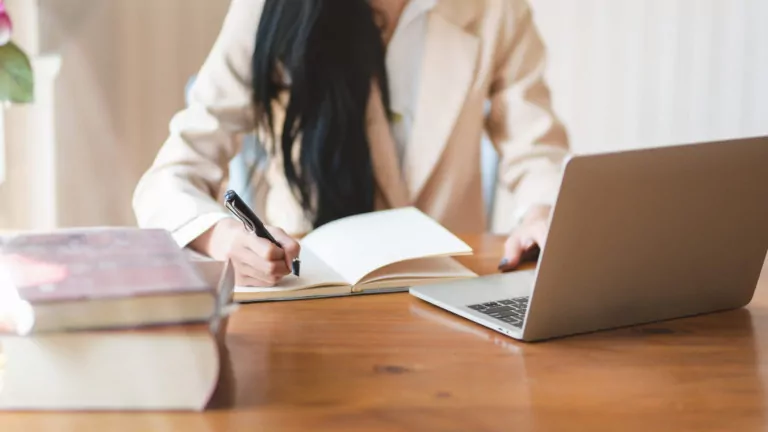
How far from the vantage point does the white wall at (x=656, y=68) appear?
85.3 inches

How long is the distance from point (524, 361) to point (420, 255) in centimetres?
28

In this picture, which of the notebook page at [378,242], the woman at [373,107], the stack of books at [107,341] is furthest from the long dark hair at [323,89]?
the stack of books at [107,341]

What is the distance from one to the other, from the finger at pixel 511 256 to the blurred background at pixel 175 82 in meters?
1.23

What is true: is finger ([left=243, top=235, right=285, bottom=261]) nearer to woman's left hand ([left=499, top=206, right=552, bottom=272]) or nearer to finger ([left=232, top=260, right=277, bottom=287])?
finger ([left=232, top=260, right=277, bottom=287])

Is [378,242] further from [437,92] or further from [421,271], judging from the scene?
[437,92]

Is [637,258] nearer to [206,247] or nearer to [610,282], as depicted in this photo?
[610,282]

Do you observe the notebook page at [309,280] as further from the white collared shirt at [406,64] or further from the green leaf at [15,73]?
the white collared shirt at [406,64]

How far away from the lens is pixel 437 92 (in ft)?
5.06

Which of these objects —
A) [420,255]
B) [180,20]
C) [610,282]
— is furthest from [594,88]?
[610,282]


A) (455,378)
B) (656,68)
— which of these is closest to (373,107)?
(455,378)

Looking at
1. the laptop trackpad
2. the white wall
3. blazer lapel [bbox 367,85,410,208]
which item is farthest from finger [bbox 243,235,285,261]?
the white wall

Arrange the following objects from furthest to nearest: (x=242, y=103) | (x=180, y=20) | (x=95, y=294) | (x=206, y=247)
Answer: (x=180, y=20) → (x=242, y=103) → (x=206, y=247) → (x=95, y=294)

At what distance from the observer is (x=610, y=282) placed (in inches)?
31.0

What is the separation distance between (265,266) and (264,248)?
0.06ft
